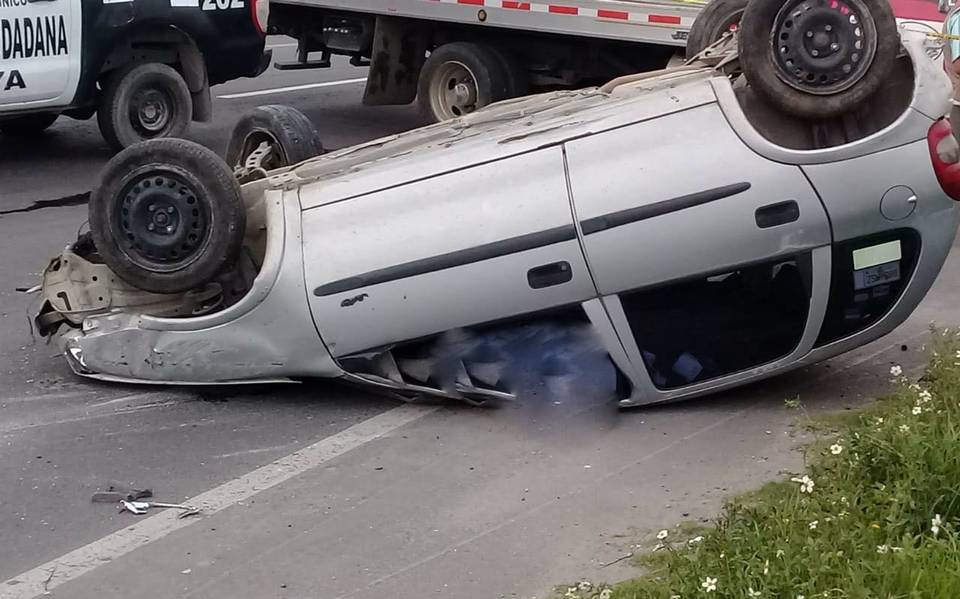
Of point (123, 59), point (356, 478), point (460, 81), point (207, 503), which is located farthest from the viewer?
point (460, 81)

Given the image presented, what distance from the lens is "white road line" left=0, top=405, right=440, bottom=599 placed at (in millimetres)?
4703

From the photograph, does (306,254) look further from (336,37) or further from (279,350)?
(336,37)

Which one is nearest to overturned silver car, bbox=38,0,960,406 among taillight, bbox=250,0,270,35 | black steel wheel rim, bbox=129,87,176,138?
black steel wheel rim, bbox=129,87,176,138

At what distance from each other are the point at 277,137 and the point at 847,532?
3681mm

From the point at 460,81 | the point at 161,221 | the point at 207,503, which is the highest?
the point at 161,221

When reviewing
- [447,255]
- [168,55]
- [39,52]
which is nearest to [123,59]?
[168,55]

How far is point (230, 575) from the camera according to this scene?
468 centimetres

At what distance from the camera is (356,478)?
5496 millimetres

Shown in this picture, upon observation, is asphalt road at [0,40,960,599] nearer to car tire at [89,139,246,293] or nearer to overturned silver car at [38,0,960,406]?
overturned silver car at [38,0,960,406]

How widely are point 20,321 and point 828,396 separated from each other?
4057 mm

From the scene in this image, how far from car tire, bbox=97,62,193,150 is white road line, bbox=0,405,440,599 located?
19.3ft

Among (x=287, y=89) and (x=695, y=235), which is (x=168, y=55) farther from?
(x=695, y=235)

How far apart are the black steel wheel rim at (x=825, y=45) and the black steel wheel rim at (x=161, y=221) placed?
2490mm

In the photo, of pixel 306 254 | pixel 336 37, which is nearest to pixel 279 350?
pixel 306 254
